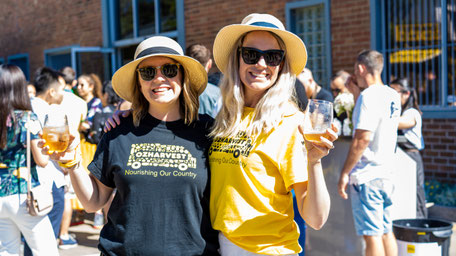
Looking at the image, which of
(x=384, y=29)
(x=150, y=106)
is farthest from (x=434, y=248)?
(x=384, y=29)

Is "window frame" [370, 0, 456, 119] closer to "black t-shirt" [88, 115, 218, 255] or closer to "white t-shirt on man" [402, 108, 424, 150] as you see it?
"white t-shirt on man" [402, 108, 424, 150]

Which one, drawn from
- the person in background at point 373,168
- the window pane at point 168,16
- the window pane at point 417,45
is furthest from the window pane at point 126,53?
the person in background at point 373,168

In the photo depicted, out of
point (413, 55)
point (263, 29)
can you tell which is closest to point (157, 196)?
point (263, 29)

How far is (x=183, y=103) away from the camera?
255 cm

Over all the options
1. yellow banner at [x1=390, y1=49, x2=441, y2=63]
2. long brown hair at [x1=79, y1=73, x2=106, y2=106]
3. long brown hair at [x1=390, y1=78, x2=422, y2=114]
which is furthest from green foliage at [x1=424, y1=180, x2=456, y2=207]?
long brown hair at [x1=79, y1=73, x2=106, y2=106]

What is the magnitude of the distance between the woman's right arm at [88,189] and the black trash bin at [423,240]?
275cm

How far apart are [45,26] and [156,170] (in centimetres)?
1353

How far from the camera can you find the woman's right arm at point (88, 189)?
2303 mm

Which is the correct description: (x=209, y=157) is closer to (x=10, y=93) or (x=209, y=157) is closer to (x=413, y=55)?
(x=10, y=93)

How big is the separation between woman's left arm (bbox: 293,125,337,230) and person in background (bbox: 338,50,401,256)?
2133mm

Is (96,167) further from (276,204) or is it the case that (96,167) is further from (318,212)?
(318,212)

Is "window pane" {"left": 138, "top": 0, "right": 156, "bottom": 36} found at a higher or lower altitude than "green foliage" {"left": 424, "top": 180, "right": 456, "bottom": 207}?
higher

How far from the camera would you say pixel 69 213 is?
6.22m

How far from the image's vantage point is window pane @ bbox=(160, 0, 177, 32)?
11375 millimetres
